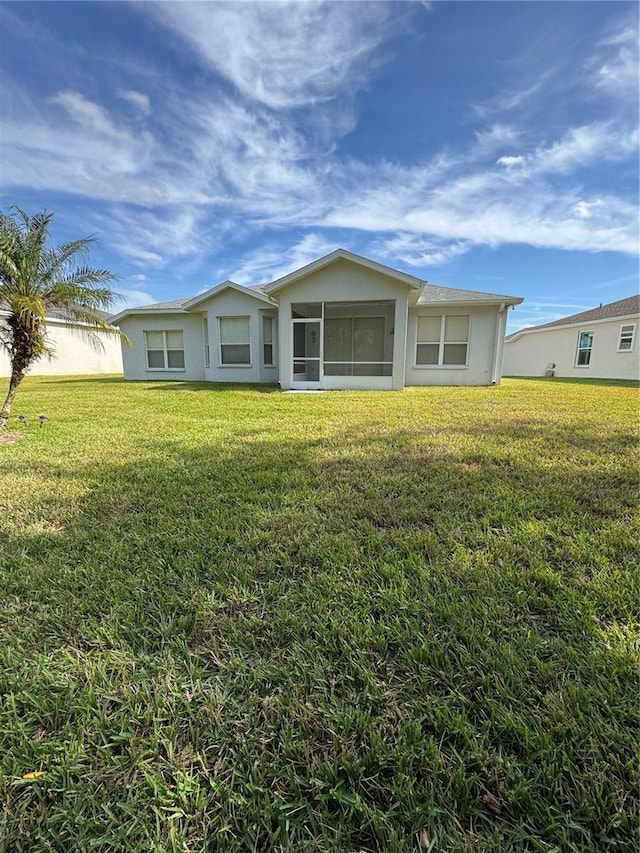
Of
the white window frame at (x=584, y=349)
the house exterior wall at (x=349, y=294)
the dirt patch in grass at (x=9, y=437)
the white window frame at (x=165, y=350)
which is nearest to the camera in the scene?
the dirt patch in grass at (x=9, y=437)

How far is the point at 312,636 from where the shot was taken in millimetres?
1703

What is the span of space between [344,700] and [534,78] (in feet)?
42.6

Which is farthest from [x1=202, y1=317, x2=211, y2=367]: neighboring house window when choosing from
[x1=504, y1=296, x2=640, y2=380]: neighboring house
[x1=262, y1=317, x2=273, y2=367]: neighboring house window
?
[x1=504, y1=296, x2=640, y2=380]: neighboring house

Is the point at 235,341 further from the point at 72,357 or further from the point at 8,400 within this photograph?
the point at 72,357

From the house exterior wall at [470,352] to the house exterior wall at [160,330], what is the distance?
876 centimetres

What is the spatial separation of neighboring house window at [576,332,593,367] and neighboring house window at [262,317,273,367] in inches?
721

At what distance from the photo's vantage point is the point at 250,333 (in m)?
14.2

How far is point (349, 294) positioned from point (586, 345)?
17129 mm

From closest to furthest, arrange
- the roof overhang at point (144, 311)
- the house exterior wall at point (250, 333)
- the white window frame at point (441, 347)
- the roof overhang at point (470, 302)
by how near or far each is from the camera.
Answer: the roof overhang at point (470, 302) → the white window frame at point (441, 347) → the house exterior wall at point (250, 333) → the roof overhang at point (144, 311)

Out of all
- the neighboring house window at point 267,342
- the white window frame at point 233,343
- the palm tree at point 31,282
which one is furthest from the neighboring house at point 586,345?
the palm tree at point 31,282

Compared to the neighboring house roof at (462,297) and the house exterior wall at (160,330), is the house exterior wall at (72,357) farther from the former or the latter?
the neighboring house roof at (462,297)

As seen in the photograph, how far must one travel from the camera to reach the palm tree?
5.84 meters

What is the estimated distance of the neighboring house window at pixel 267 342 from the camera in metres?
14.4

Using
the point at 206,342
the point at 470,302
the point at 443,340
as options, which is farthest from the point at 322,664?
the point at 206,342
